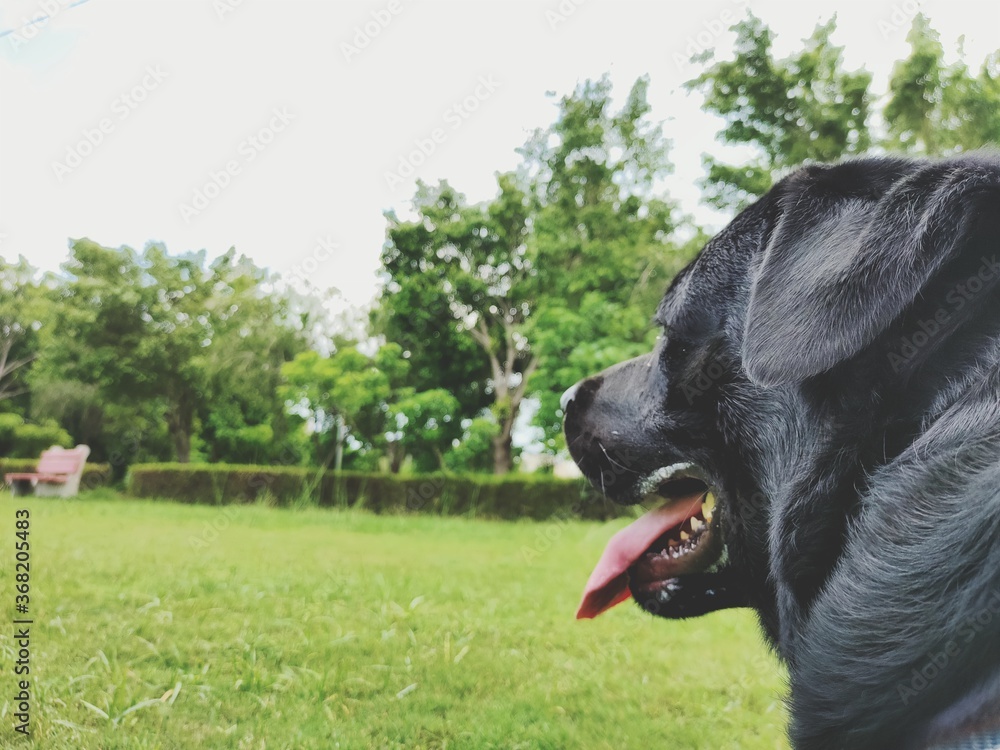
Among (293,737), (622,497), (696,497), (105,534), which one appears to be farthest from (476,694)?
(105,534)

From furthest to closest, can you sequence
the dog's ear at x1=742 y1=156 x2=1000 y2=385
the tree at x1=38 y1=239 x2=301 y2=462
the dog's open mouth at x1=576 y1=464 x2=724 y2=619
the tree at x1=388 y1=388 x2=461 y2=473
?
1. the tree at x1=388 y1=388 x2=461 y2=473
2. the tree at x1=38 y1=239 x2=301 y2=462
3. the dog's open mouth at x1=576 y1=464 x2=724 y2=619
4. the dog's ear at x1=742 y1=156 x2=1000 y2=385

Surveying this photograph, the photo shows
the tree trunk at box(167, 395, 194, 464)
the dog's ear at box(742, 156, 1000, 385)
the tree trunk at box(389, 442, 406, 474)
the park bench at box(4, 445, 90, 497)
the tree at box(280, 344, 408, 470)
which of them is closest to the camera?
the dog's ear at box(742, 156, 1000, 385)

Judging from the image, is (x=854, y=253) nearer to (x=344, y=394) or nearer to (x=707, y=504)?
(x=707, y=504)

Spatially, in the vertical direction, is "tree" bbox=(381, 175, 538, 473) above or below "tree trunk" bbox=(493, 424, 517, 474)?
above

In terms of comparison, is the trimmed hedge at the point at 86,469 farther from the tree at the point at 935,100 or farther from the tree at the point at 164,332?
the tree at the point at 935,100

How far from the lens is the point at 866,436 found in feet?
3.74

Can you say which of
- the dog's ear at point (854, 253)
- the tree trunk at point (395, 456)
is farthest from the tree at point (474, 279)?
the dog's ear at point (854, 253)

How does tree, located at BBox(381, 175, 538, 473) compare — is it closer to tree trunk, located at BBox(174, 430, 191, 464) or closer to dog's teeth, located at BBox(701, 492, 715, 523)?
tree trunk, located at BBox(174, 430, 191, 464)

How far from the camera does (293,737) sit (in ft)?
5.70

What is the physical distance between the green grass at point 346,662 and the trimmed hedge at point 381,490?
9.01 m

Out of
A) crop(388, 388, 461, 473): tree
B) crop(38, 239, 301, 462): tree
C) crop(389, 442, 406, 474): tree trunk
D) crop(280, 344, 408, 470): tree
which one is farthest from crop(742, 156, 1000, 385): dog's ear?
crop(389, 442, 406, 474): tree trunk

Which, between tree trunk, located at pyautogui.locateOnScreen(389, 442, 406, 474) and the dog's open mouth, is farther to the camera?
tree trunk, located at pyautogui.locateOnScreen(389, 442, 406, 474)

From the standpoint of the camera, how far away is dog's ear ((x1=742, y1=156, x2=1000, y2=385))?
1070 millimetres

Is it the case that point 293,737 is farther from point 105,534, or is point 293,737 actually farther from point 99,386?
point 99,386
